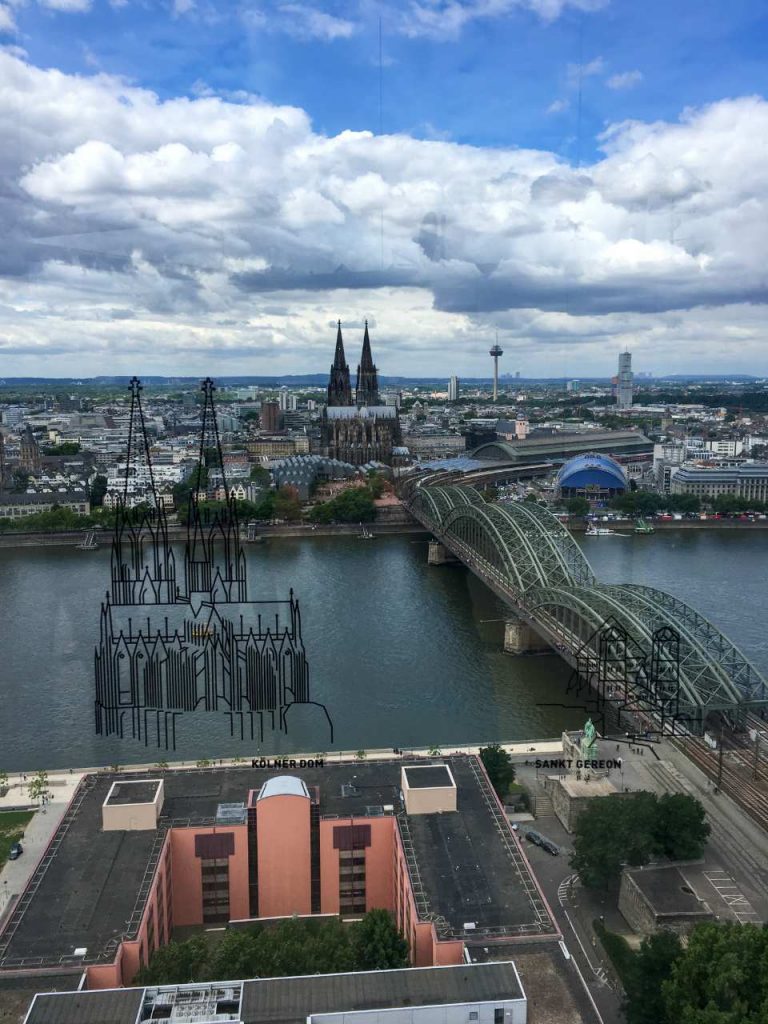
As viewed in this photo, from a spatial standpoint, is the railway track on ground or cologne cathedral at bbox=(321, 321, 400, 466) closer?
the railway track on ground

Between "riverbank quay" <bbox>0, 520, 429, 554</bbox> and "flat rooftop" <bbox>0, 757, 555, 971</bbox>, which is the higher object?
"flat rooftop" <bbox>0, 757, 555, 971</bbox>

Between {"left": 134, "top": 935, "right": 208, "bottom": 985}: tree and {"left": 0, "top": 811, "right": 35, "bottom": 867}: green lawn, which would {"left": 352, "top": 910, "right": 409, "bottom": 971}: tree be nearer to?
{"left": 134, "top": 935, "right": 208, "bottom": 985}: tree

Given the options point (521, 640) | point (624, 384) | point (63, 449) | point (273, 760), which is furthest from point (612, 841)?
point (624, 384)

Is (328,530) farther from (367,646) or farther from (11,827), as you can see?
(11,827)

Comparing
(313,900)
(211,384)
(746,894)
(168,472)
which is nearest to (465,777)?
(313,900)

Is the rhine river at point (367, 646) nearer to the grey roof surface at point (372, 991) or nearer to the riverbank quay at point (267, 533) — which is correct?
the riverbank quay at point (267, 533)

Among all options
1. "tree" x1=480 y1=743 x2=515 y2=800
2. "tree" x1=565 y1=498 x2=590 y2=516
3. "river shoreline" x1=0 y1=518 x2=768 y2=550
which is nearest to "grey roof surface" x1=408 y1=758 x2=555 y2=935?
"tree" x1=480 y1=743 x2=515 y2=800
